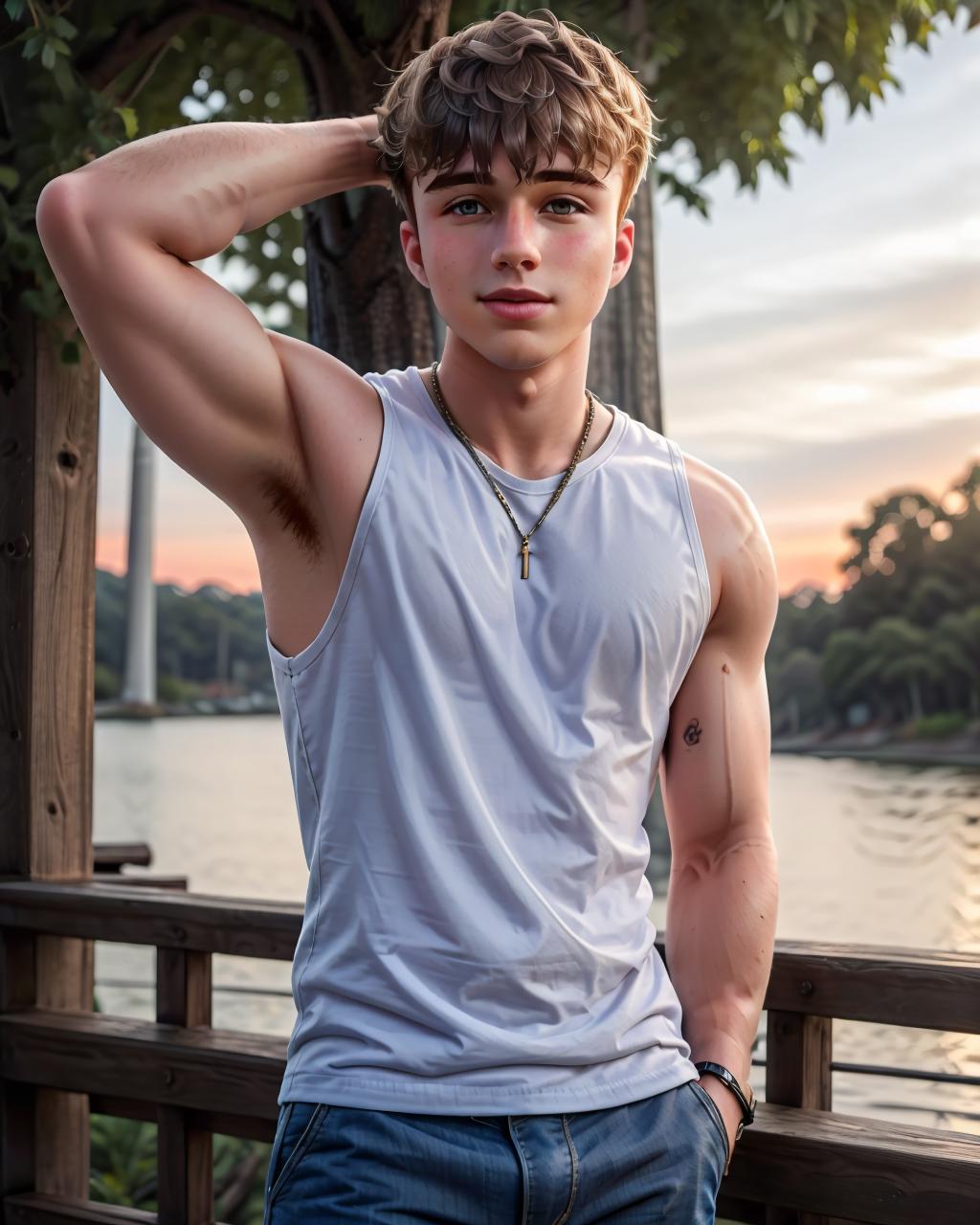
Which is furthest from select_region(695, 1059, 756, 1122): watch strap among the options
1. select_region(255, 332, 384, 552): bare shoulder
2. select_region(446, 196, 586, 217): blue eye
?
select_region(446, 196, 586, 217): blue eye

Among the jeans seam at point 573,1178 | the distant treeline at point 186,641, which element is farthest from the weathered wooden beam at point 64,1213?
the distant treeline at point 186,641

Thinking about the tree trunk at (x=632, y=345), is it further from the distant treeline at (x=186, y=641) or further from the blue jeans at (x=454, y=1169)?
the distant treeline at (x=186, y=641)

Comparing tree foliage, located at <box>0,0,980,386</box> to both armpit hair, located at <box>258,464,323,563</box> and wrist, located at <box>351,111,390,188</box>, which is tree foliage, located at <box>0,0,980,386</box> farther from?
armpit hair, located at <box>258,464,323,563</box>

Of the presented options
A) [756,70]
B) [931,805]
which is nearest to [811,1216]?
[756,70]

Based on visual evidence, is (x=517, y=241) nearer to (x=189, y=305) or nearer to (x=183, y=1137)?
(x=189, y=305)

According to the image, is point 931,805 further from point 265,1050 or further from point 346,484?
point 346,484

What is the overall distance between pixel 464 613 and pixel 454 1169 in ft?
1.77

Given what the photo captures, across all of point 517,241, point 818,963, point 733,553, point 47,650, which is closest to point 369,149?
point 517,241

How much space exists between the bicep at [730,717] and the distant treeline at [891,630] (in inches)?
367

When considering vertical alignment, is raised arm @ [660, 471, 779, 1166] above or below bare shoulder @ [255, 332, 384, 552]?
below

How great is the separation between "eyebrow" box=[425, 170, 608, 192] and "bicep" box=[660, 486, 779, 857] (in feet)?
1.37

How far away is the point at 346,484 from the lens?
1.47 meters

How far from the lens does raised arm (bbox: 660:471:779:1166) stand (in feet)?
5.40

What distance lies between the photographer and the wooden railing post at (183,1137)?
2570 mm
